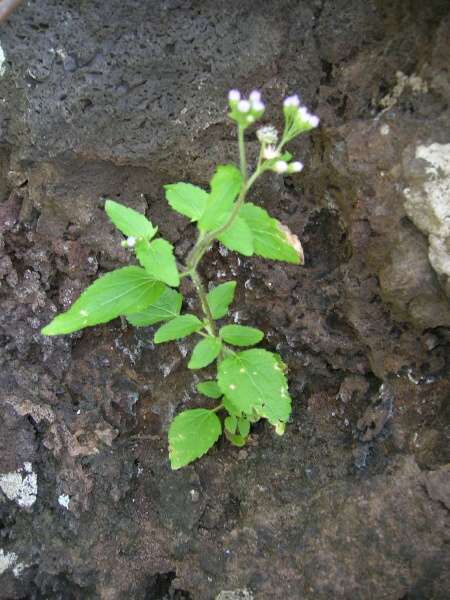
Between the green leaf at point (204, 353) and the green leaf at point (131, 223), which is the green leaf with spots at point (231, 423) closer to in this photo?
the green leaf at point (204, 353)

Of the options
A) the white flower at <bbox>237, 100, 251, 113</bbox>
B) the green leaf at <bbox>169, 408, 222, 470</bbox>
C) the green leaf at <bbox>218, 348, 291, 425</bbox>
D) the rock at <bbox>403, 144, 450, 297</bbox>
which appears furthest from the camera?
the green leaf at <bbox>169, 408, 222, 470</bbox>

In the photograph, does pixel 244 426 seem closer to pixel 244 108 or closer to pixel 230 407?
pixel 230 407

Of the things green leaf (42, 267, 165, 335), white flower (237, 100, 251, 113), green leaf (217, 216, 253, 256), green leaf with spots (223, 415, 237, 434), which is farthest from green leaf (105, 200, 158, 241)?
green leaf with spots (223, 415, 237, 434)

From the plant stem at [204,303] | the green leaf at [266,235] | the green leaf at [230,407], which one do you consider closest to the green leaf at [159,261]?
the plant stem at [204,303]

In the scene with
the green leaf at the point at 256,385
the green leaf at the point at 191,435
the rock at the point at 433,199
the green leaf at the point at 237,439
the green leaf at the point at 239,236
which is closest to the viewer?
the green leaf at the point at 239,236

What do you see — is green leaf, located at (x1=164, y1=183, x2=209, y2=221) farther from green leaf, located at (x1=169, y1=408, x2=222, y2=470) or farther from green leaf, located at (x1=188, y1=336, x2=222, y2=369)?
green leaf, located at (x1=169, y1=408, x2=222, y2=470)

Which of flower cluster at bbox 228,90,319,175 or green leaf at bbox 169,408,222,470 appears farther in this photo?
green leaf at bbox 169,408,222,470

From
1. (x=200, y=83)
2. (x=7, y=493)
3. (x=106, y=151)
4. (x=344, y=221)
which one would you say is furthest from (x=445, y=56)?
(x=7, y=493)

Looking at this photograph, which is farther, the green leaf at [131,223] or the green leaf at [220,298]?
the green leaf at [220,298]
